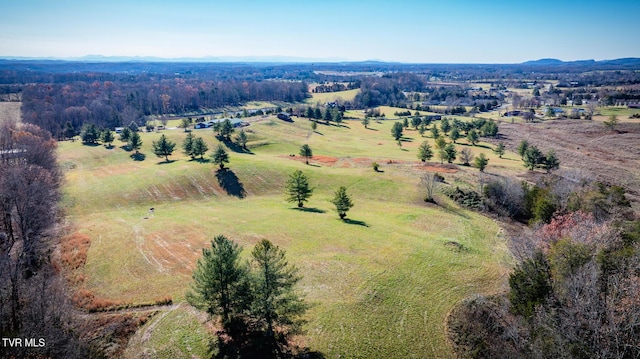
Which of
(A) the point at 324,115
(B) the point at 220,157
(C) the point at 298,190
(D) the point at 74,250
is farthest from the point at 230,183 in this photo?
(A) the point at 324,115

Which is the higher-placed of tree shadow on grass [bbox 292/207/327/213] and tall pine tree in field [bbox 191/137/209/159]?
tall pine tree in field [bbox 191/137/209/159]

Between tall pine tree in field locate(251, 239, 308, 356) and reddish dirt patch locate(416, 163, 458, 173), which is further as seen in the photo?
reddish dirt patch locate(416, 163, 458, 173)

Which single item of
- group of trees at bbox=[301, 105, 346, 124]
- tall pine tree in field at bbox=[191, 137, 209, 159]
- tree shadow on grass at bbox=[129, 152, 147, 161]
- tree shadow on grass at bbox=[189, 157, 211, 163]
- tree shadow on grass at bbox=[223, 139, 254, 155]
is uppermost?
group of trees at bbox=[301, 105, 346, 124]

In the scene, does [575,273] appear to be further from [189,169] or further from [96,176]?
[96,176]

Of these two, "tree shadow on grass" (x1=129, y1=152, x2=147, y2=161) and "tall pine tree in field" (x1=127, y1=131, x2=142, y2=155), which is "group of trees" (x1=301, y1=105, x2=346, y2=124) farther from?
"tree shadow on grass" (x1=129, y1=152, x2=147, y2=161)

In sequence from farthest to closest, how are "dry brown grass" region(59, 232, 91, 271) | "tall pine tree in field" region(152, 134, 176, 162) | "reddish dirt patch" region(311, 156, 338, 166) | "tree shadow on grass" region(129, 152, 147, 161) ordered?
"reddish dirt patch" region(311, 156, 338, 166) < "tree shadow on grass" region(129, 152, 147, 161) < "tall pine tree in field" region(152, 134, 176, 162) < "dry brown grass" region(59, 232, 91, 271)

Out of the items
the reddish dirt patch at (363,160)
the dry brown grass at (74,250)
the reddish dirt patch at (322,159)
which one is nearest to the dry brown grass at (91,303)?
the dry brown grass at (74,250)

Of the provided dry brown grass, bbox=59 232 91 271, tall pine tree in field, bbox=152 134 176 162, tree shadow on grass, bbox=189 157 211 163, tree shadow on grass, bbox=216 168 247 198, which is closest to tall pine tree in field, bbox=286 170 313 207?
tree shadow on grass, bbox=216 168 247 198
